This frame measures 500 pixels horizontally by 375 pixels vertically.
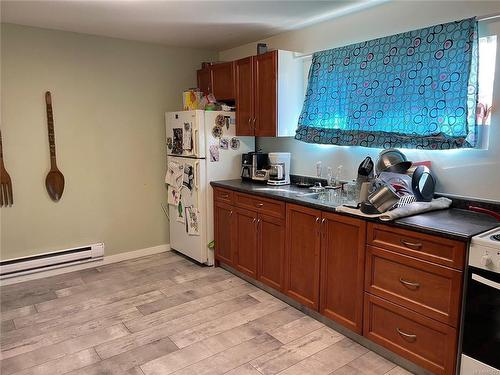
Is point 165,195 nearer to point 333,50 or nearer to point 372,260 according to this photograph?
point 333,50

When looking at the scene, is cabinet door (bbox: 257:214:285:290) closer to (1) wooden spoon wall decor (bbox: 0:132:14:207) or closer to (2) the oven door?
(2) the oven door

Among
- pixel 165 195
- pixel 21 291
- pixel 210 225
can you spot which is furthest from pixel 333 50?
pixel 21 291

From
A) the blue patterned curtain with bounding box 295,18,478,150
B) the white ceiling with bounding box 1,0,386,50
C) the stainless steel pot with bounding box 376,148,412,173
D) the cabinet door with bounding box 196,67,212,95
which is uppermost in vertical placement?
the white ceiling with bounding box 1,0,386,50

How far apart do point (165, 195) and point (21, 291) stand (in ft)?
5.50

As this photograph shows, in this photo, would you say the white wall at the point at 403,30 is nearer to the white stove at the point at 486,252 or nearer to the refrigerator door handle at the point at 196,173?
the white stove at the point at 486,252

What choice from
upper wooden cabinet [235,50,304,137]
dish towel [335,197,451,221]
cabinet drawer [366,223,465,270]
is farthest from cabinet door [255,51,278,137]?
cabinet drawer [366,223,465,270]

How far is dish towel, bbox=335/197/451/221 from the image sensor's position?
2.19m

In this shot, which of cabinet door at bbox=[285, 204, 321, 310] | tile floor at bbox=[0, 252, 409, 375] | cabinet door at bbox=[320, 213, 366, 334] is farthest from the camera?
cabinet door at bbox=[285, 204, 321, 310]

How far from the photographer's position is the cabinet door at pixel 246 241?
10.9 feet

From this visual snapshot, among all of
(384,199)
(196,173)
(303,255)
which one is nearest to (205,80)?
(196,173)

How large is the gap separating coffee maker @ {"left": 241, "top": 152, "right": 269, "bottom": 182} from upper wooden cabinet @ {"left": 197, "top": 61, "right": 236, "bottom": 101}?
64 cm

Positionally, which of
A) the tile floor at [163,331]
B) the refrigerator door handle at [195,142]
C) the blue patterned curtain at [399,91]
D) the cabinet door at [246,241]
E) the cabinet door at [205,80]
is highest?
the cabinet door at [205,80]

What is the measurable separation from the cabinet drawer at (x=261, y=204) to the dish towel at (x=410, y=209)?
614 millimetres

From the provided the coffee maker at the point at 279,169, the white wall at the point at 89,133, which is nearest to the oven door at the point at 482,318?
the coffee maker at the point at 279,169
